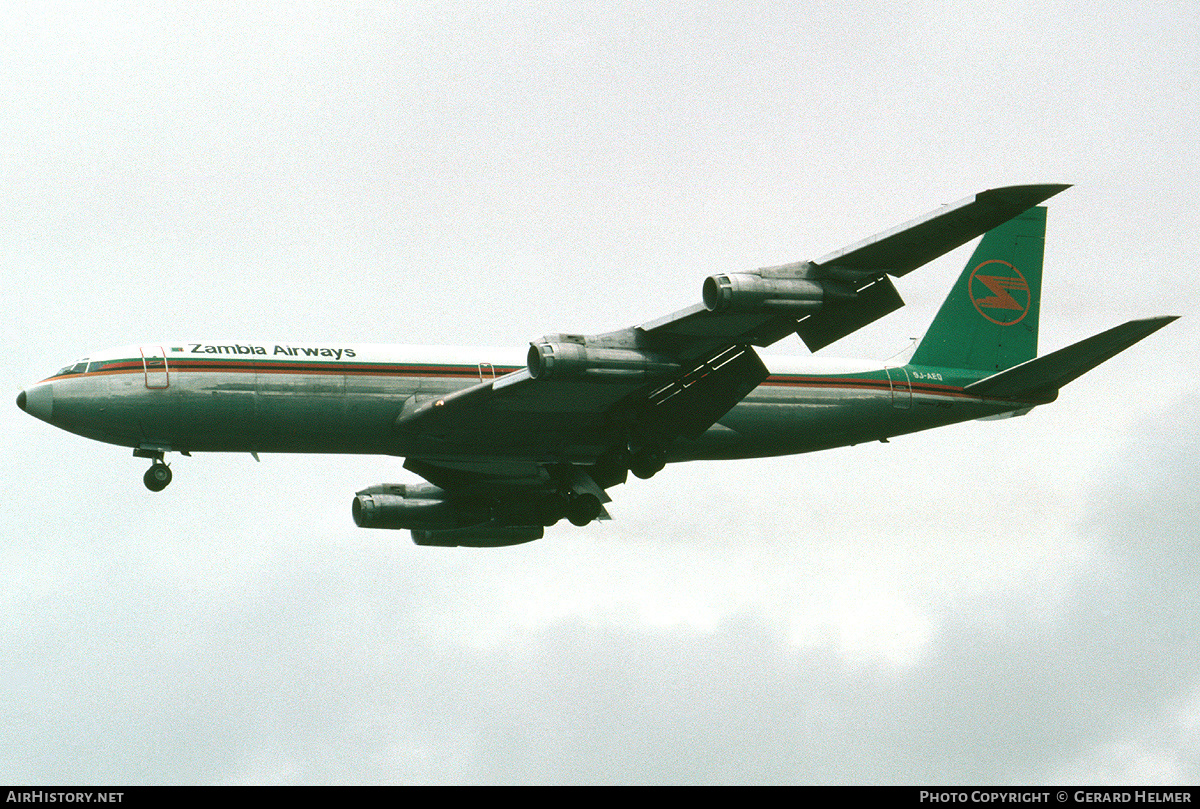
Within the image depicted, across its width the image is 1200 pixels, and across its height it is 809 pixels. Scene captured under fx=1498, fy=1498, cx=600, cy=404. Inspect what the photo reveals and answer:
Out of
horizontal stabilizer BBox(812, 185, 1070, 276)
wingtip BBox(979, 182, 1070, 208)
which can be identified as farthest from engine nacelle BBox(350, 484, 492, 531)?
wingtip BBox(979, 182, 1070, 208)

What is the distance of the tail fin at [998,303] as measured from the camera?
53.0 m

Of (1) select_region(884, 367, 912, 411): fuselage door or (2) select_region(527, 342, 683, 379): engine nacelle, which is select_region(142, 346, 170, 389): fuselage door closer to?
(2) select_region(527, 342, 683, 379): engine nacelle

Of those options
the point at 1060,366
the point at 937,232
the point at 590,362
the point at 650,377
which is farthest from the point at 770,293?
the point at 1060,366

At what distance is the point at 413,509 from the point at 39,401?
14174 mm

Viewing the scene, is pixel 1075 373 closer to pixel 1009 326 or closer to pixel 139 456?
pixel 1009 326

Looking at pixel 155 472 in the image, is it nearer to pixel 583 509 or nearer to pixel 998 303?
pixel 583 509

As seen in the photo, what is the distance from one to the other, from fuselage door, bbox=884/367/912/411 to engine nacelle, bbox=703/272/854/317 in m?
12.0

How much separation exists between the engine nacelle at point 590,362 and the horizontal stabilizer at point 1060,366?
12.7 metres

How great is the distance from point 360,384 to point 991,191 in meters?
19.6

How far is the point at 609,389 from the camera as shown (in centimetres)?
4331
